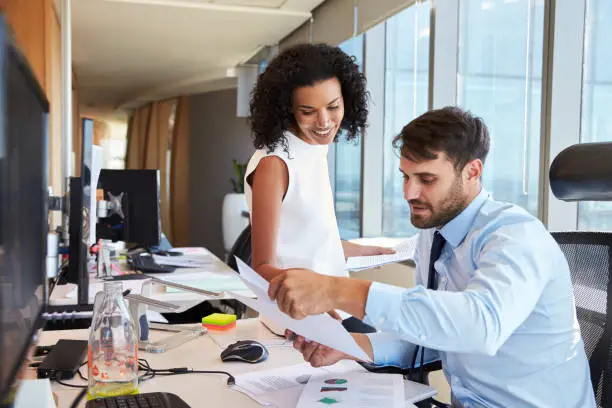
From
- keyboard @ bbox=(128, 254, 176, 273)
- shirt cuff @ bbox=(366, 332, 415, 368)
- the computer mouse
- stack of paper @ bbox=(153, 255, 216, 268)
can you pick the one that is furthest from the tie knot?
stack of paper @ bbox=(153, 255, 216, 268)

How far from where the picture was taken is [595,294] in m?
1.39

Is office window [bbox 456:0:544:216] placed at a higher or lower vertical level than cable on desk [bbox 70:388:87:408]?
higher

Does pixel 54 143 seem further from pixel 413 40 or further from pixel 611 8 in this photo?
pixel 611 8

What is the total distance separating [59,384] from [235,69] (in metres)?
7.26

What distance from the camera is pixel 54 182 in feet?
17.5

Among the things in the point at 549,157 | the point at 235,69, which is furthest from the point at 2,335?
the point at 235,69

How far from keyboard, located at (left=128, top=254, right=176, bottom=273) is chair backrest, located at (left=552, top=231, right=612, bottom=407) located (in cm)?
205

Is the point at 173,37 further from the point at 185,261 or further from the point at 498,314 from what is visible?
the point at 498,314

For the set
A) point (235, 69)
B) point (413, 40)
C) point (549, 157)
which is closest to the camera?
point (549, 157)

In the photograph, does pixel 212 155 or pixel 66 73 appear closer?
pixel 66 73

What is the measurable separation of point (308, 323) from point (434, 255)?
0.45 meters

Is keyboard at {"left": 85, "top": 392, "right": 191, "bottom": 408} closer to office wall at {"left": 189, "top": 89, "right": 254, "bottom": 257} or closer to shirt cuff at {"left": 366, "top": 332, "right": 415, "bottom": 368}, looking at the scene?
shirt cuff at {"left": 366, "top": 332, "right": 415, "bottom": 368}

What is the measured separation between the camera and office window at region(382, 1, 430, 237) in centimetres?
410

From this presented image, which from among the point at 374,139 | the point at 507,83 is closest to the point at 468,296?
the point at 507,83
